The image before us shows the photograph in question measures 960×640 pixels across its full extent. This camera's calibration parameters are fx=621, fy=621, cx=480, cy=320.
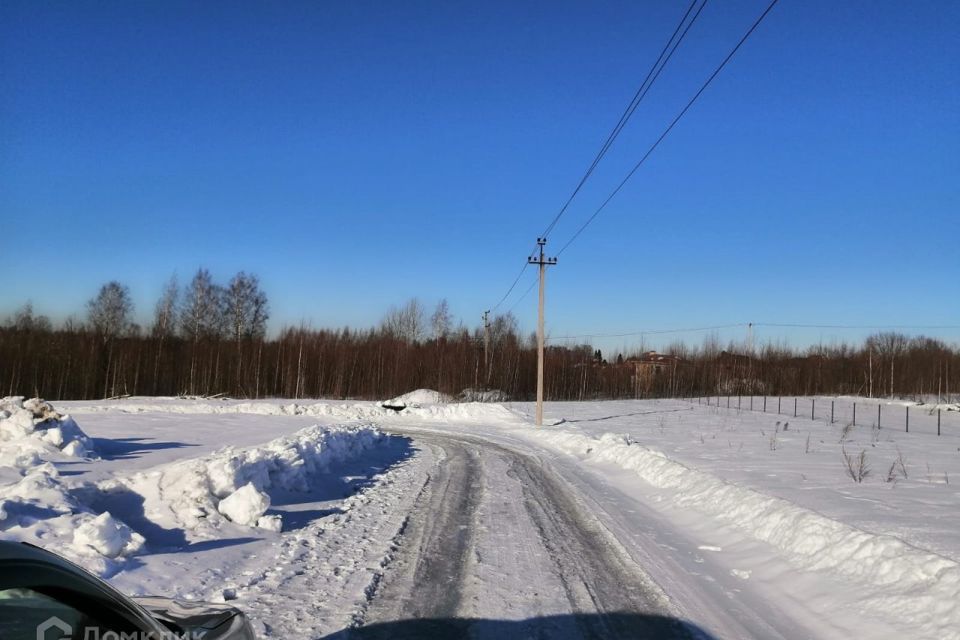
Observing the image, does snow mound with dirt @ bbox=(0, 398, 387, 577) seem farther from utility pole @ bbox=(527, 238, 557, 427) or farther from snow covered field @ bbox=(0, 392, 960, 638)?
utility pole @ bbox=(527, 238, 557, 427)

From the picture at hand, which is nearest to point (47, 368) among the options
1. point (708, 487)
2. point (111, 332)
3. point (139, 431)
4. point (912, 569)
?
point (111, 332)

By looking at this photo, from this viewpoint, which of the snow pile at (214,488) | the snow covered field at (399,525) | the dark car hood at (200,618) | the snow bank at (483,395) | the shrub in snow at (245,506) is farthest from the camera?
the snow bank at (483,395)


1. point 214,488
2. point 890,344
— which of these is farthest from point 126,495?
point 890,344

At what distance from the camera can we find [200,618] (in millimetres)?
2916

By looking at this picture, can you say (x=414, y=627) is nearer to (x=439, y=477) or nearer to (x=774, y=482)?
(x=439, y=477)

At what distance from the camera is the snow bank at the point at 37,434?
12.3 m

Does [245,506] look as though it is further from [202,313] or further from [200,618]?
[202,313]

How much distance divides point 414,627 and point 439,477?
26.8ft

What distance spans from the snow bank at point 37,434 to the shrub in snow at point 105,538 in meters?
6.75

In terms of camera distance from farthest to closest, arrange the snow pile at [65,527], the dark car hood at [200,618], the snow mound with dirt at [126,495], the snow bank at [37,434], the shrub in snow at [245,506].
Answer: the snow bank at [37,434] < the shrub in snow at [245,506] < the snow mound with dirt at [126,495] < the snow pile at [65,527] < the dark car hood at [200,618]

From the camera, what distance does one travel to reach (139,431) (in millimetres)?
19062

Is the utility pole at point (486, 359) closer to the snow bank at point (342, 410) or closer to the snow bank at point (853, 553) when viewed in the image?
the snow bank at point (342, 410)

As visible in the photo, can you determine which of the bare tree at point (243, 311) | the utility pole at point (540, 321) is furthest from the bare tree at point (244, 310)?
the utility pole at point (540, 321)

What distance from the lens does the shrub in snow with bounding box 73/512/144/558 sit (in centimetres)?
584
